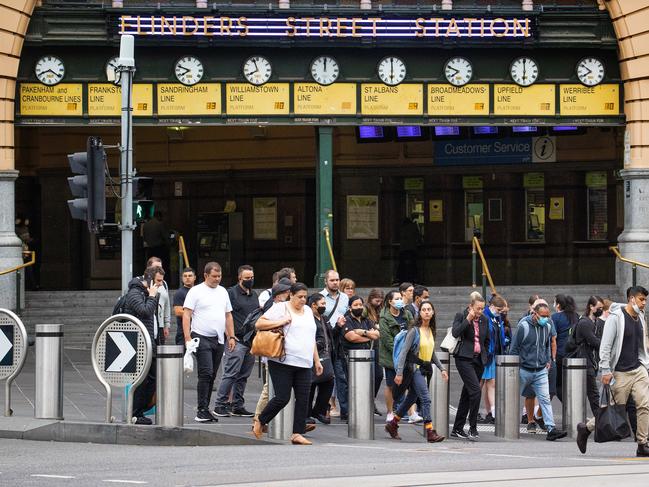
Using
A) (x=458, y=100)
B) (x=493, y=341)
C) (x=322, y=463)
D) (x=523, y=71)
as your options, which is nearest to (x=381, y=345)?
(x=493, y=341)

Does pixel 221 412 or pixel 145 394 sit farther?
pixel 221 412

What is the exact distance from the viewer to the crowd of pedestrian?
47.5ft

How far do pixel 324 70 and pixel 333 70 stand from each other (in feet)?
0.55

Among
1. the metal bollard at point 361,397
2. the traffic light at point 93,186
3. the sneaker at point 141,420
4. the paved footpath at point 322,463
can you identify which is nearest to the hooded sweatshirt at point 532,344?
the paved footpath at point 322,463

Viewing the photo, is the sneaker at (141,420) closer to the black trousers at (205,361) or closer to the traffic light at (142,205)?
the black trousers at (205,361)

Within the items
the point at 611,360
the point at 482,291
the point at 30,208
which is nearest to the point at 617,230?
the point at 482,291

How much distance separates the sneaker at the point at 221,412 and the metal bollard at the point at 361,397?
1.67m

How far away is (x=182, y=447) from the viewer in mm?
14555

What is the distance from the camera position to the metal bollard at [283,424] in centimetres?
1504

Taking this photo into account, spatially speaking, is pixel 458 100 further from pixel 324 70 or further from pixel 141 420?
pixel 141 420

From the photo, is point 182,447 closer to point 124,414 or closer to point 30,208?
point 124,414

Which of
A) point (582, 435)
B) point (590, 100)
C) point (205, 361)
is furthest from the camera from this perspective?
point (590, 100)

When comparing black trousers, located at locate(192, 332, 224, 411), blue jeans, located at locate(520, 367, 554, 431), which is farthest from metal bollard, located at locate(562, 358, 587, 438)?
black trousers, located at locate(192, 332, 224, 411)

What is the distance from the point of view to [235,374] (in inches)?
664
